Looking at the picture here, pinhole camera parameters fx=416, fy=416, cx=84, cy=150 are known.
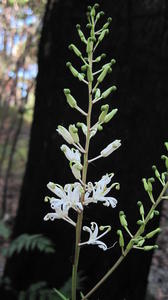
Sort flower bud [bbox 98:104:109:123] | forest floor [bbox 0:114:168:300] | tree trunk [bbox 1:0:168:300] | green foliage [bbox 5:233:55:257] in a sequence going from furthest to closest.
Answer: forest floor [bbox 0:114:168:300] → green foliage [bbox 5:233:55:257] → tree trunk [bbox 1:0:168:300] → flower bud [bbox 98:104:109:123]

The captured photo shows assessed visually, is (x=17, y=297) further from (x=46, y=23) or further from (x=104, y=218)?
(x=46, y=23)

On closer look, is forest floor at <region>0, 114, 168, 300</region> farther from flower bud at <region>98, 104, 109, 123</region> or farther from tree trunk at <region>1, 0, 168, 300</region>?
flower bud at <region>98, 104, 109, 123</region>

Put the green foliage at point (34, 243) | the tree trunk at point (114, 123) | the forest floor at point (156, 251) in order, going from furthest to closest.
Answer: the forest floor at point (156, 251) → the green foliage at point (34, 243) → the tree trunk at point (114, 123)

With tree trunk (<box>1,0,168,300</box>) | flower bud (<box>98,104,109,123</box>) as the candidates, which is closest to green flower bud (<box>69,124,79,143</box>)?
flower bud (<box>98,104,109,123</box>)

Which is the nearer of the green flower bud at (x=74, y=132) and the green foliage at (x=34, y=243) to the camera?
the green flower bud at (x=74, y=132)

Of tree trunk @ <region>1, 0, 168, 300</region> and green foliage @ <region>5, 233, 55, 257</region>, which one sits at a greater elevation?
tree trunk @ <region>1, 0, 168, 300</region>

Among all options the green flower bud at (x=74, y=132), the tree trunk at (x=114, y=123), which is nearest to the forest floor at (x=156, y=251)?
the tree trunk at (x=114, y=123)

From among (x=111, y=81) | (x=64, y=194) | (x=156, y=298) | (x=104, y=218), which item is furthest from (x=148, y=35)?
(x=156, y=298)

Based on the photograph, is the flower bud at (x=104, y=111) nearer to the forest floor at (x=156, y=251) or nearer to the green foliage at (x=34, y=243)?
the green foliage at (x=34, y=243)

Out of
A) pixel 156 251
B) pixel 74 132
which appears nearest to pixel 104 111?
pixel 74 132

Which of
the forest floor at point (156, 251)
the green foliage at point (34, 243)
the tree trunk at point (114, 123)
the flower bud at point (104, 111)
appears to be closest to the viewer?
the flower bud at point (104, 111)
